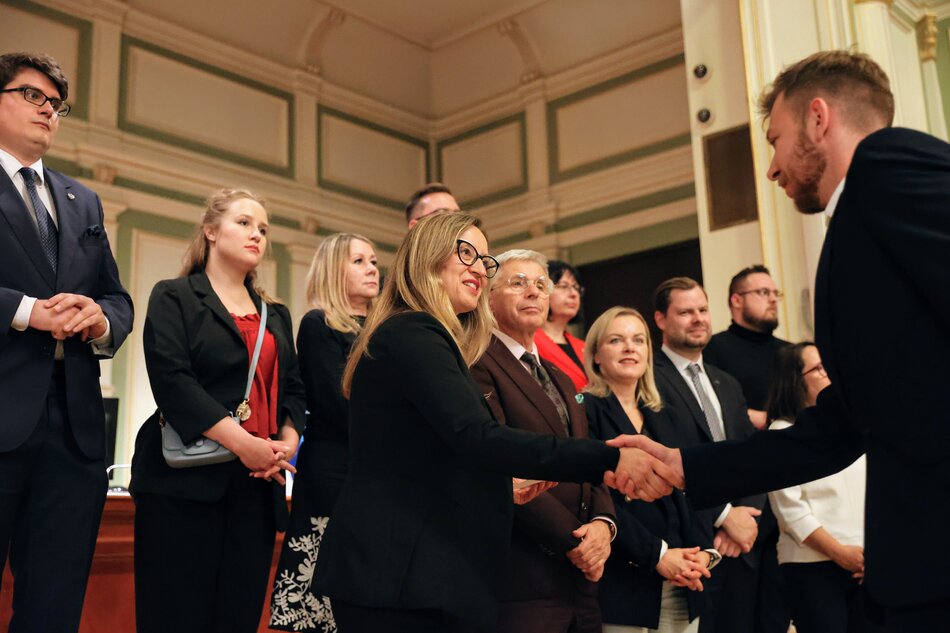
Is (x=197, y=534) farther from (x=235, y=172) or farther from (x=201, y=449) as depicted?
(x=235, y=172)

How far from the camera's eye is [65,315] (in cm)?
225

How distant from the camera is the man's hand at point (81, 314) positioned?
7.39 feet

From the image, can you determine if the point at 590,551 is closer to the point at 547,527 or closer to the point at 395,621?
the point at 547,527

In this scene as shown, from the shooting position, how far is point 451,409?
71.6 inches

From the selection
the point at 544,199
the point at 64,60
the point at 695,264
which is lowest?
the point at 695,264

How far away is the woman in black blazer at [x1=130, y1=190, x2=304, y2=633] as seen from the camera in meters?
2.46

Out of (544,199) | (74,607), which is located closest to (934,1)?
(544,199)

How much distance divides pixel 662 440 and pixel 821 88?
64.0 inches

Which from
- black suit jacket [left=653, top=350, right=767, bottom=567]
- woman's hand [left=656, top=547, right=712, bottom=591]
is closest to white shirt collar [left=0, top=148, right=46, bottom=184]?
woman's hand [left=656, top=547, right=712, bottom=591]

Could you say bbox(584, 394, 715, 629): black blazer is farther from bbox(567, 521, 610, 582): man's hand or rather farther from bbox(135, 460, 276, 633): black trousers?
bbox(135, 460, 276, 633): black trousers

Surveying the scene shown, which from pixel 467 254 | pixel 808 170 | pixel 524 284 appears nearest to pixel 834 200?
pixel 808 170

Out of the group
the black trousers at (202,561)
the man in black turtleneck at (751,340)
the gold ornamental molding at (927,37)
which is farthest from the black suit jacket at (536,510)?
the gold ornamental molding at (927,37)

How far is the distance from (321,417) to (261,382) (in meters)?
0.21

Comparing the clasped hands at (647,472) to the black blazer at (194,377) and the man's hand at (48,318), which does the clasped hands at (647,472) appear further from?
the man's hand at (48,318)
